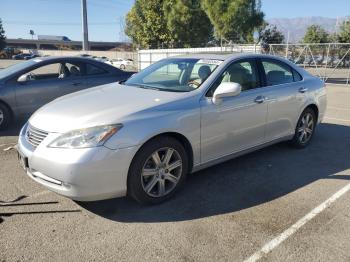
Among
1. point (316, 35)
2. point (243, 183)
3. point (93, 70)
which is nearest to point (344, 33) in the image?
point (316, 35)

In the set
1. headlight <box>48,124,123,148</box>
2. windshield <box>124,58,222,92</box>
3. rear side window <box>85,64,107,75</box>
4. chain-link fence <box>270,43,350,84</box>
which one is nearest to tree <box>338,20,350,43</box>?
chain-link fence <box>270,43,350,84</box>

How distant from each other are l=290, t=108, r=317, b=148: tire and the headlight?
3415 mm

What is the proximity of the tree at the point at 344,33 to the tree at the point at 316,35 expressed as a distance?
3690 millimetres

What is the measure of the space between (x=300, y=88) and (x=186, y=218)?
307 cm

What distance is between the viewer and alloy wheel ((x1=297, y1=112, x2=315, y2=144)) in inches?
231

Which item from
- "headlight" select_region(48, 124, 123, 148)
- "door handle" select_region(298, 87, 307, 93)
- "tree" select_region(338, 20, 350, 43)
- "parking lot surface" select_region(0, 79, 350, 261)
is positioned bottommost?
"parking lot surface" select_region(0, 79, 350, 261)

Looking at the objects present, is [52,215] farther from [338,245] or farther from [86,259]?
[338,245]

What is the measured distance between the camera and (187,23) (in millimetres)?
25719

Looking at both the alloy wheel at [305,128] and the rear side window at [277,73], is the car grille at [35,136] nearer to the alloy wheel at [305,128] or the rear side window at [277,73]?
the rear side window at [277,73]

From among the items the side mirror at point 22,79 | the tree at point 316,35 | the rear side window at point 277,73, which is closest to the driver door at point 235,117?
the rear side window at point 277,73

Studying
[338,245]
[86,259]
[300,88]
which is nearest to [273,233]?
[338,245]

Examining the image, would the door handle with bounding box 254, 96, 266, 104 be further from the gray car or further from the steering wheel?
the gray car

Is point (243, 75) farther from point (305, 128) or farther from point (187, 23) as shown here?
point (187, 23)

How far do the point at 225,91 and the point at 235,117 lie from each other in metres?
0.47
